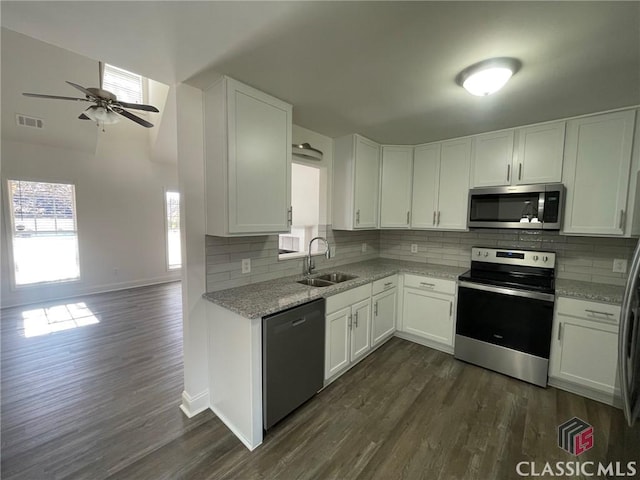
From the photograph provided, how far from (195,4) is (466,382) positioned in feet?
10.6

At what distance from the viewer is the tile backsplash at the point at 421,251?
2.15m

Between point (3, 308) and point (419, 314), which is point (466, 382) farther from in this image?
point (3, 308)

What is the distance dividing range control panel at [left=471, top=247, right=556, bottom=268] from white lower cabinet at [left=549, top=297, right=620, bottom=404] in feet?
1.68

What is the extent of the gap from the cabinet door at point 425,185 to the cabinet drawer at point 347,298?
1.20 m

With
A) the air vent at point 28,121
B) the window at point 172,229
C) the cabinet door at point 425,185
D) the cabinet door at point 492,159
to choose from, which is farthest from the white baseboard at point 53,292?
the cabinet door at point 492,159

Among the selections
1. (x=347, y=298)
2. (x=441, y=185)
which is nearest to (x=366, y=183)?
(x=441, y=185)

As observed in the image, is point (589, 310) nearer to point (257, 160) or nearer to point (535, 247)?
point (535, 247)

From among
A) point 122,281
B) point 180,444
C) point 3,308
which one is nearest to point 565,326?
point 180,444

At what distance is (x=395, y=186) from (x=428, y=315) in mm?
1581

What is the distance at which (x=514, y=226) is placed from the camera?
250 centimetres

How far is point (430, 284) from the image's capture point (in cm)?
291

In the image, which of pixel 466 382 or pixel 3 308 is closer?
pixel 466 382

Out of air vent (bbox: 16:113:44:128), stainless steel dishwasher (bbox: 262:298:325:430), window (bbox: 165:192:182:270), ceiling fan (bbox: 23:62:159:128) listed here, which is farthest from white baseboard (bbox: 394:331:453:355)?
air vent (bbox: 16:113:44:128)

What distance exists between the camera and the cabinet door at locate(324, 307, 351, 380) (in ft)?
7.20
